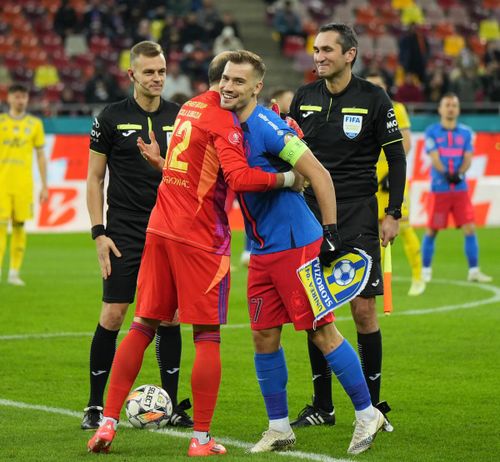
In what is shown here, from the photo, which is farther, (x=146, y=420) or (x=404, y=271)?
(x=404, y=271)

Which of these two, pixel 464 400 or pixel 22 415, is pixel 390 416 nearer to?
pixel 464 400

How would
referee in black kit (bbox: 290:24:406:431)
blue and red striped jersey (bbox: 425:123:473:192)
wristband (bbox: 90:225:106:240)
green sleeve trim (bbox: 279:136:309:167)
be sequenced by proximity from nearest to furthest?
green sleeve trim (bbox: 279:136:309:167) < wristband (bbox: 90:225:106:240) < referee in black kit (bbox: 290:24:406:431) < blue and red striped jersey (bbox: 425:123:473:192)

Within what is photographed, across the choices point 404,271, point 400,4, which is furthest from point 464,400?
point 400,4

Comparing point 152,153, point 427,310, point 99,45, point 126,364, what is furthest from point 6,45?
point 126,364

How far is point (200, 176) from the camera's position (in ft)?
20.2

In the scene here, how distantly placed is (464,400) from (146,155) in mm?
2657

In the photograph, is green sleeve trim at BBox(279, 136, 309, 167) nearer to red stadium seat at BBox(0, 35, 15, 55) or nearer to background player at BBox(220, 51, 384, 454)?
background player at BBox(220, 51, 384, 454)

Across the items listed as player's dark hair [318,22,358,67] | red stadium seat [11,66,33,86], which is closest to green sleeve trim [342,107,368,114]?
player's dark hair [318,22,358,67]

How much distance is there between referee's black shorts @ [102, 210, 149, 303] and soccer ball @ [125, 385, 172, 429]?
21.7 inches

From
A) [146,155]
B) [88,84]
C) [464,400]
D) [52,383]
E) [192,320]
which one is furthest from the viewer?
[88,84]

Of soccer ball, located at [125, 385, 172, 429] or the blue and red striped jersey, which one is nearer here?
soccer ball, located at [125, 385, 172, 429]

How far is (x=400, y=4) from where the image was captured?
110 feet

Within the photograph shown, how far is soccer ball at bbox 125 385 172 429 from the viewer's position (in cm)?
693

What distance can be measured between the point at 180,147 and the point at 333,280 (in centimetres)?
103
